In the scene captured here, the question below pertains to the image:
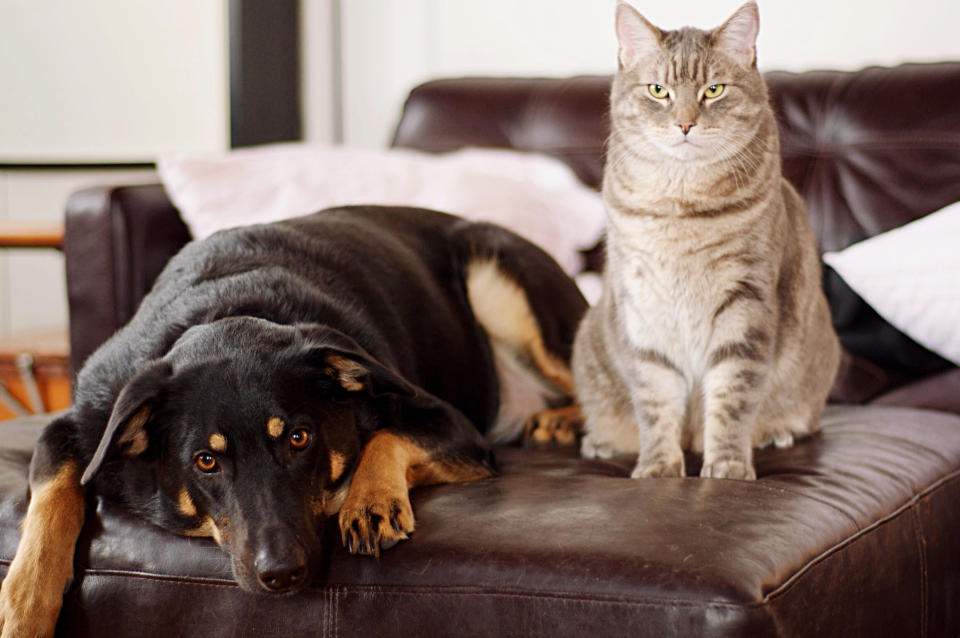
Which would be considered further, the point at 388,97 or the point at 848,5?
the point at 388,97

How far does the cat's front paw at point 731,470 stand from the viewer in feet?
6.01

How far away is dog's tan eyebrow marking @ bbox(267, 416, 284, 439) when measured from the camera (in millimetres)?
1529

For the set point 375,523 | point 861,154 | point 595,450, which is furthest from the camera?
point 861,154

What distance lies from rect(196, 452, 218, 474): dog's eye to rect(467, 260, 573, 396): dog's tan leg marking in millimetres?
1005

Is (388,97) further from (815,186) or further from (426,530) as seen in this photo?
(426,530)

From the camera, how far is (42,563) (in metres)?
1.57

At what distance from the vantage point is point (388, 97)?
4254 millimetres

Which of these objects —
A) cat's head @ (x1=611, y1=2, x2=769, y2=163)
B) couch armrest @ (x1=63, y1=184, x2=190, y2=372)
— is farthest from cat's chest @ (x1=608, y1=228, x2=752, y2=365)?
couch armrest @ (x1=63, y1=184, x2=190, y2=372)

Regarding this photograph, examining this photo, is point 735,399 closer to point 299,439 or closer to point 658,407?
point 658,407

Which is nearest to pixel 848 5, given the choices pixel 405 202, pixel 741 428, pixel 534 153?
pixel 534 153

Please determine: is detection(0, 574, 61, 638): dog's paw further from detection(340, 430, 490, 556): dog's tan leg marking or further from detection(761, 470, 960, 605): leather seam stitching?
detection(761, 470, 960, 605): leather seam stitching

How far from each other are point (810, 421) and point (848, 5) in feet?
5.60

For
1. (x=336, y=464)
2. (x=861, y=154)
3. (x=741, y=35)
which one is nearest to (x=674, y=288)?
(x=741, y=35)

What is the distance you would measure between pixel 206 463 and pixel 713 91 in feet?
3.55
